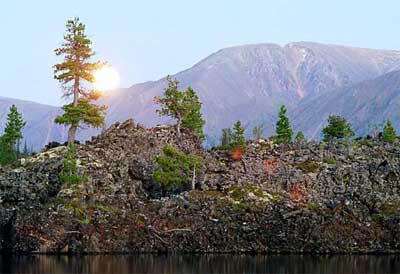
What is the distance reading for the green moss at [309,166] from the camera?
118856 mm

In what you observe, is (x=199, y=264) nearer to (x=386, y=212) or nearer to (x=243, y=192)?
(x=243, y=192)

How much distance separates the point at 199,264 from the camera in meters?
87.3

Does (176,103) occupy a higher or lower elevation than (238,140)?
higher

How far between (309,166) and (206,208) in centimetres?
2253

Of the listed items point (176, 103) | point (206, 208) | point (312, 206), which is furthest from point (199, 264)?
point (176, 103)

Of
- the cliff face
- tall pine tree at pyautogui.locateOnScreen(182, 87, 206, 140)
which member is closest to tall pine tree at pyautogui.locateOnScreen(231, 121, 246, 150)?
the cliff face

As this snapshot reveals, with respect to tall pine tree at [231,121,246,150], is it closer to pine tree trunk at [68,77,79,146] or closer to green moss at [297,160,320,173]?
green moss at [297,160,320,173]

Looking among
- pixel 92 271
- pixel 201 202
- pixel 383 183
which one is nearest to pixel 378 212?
pixel 383 183

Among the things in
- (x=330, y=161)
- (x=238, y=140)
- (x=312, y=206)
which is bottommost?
(x=312, y=206)

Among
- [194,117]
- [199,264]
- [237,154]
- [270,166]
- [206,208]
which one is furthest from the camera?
[194,117]

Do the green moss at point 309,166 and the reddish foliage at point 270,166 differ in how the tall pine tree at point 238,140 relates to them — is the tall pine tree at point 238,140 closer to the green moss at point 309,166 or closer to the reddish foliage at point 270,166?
the reddish foliage at point 270,166

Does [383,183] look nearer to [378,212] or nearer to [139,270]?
[378,212]

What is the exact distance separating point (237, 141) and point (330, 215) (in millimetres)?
27477

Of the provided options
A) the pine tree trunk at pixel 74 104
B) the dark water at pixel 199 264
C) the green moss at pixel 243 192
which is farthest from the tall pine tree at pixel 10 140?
the green moss at pixel 243 192
